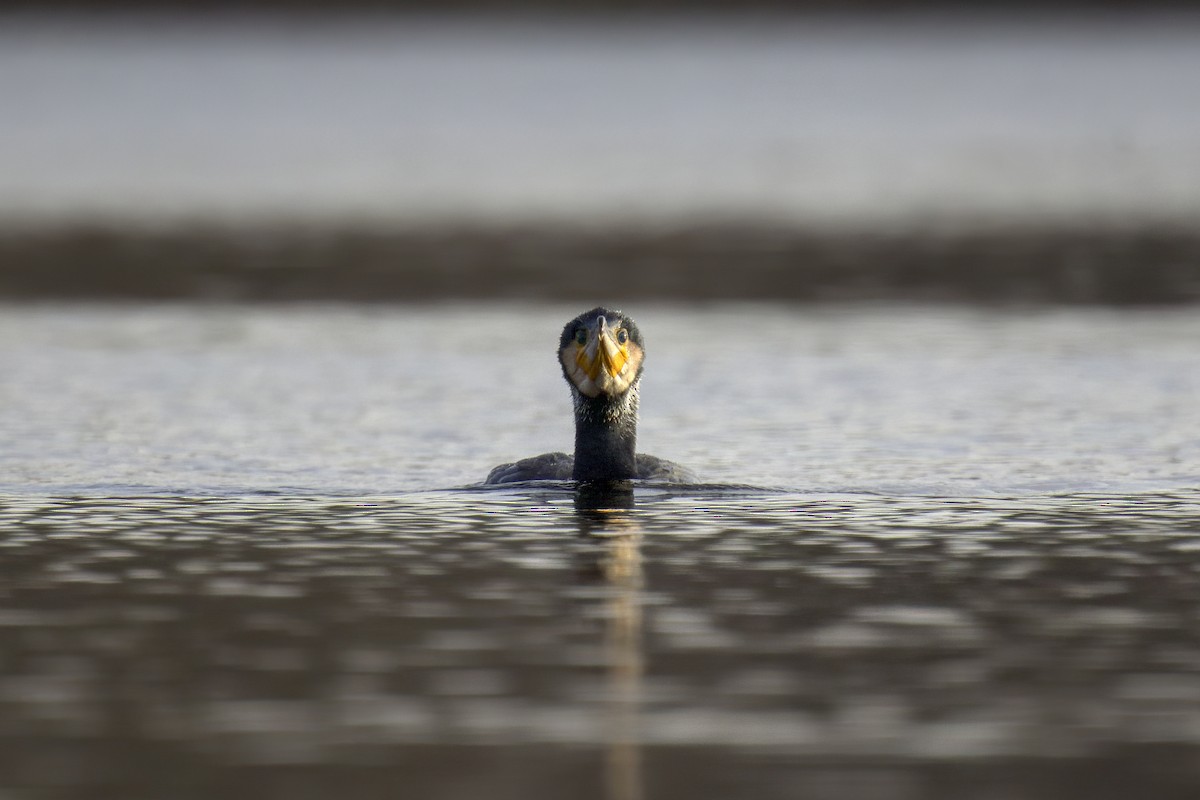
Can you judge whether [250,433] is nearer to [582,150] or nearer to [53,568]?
[53,568]

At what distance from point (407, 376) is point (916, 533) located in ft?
34.0

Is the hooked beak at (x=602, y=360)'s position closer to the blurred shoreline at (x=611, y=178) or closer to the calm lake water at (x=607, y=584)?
the calm lake water at (x=607, y=584)

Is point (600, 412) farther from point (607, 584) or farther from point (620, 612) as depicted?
point (620, 612)

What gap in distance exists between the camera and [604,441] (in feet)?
61.0

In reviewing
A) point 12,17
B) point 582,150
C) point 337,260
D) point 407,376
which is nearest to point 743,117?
point 582,150

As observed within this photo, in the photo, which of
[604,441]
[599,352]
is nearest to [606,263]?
[604,441]

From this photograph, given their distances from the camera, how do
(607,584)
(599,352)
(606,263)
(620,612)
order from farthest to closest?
(606,263), (599,352), (607,584), (620,612)

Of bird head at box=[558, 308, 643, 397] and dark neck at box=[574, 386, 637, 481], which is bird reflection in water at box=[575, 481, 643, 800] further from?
bird head at box=[558, 308, 643, 397]

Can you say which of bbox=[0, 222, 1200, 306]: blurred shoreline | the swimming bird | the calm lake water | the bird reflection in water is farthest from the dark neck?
bbox=[0, 222, 1200, 306]: blurred shoreline

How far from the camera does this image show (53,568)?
48.4ft

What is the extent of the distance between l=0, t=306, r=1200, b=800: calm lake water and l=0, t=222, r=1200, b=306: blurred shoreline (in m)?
7.87

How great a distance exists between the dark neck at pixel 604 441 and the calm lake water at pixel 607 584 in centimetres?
38

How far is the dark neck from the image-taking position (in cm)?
1856

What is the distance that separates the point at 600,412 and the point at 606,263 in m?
20.5
